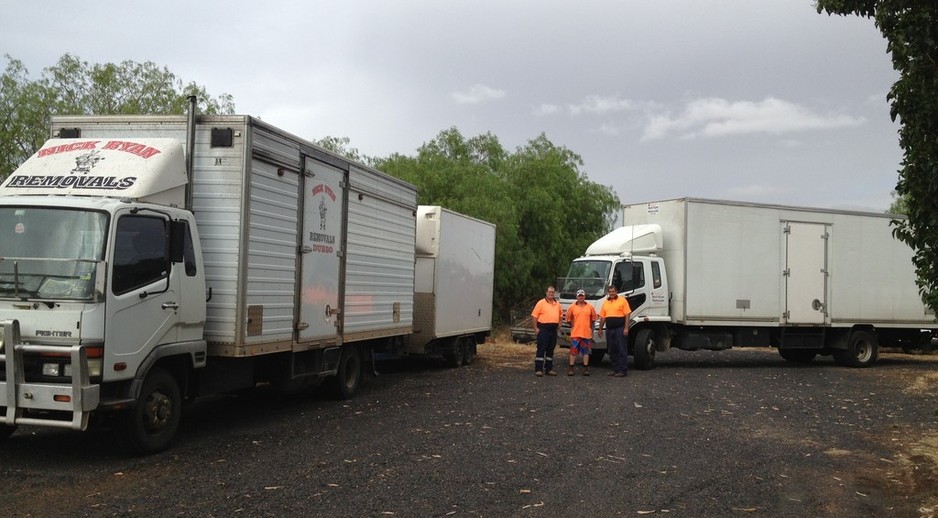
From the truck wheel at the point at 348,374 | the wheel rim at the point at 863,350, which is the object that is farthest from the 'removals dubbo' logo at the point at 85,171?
the wheel rim at the point at 863,350

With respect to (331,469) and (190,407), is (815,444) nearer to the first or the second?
(331,469)

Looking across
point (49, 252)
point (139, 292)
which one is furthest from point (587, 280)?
point (49, 252)

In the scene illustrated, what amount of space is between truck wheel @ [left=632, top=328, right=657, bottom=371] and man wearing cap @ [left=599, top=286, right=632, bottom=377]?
46.6 inches

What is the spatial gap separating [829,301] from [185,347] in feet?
48.8

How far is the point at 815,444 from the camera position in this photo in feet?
28.7

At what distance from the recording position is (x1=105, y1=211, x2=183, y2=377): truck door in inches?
266

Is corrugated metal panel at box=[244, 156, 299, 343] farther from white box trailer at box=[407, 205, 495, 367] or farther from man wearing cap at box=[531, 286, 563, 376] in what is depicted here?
man wearing cap at box=[531, 286, 563, 376]

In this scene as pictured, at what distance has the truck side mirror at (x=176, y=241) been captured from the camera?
Answer: 7445 millimetres

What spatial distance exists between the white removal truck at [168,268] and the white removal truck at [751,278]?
7280 mm

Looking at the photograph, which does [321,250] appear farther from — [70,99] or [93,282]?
[70,99]

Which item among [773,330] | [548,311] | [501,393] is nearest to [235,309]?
[501,393]

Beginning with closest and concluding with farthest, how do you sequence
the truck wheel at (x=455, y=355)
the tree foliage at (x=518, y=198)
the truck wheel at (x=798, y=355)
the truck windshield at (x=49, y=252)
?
the truck windshield at (x=49, y=252), the truck wheel at (x=455, y=355), the truck wheel at (x=798, y=355), the tree foliage at (x=518, y=198)

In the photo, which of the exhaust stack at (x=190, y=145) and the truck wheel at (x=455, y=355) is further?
the truck wheel at (x=455, y=355)

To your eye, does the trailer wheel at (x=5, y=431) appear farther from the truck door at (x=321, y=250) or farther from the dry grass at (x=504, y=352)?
the dry grass at (x=504, y=352)
